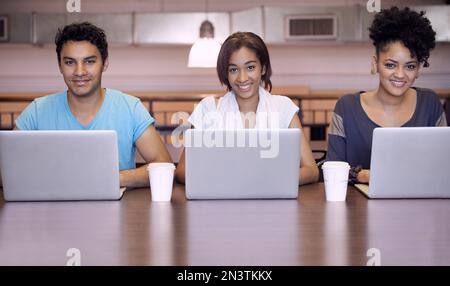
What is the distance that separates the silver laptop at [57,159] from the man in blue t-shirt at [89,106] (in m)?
0.56

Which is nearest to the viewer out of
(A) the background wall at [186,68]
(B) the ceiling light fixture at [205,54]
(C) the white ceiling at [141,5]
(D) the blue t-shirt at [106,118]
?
(D) the blue t-shirt at [106,118]

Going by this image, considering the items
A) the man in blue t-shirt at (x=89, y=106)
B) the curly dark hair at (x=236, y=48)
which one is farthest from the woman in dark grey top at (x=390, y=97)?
the man in blue t-shirt at (x=89, y=106)

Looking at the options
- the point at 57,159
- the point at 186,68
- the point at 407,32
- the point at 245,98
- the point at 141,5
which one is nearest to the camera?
the point at 57,159

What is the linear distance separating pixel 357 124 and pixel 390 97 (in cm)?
16

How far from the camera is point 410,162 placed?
1.71 metres

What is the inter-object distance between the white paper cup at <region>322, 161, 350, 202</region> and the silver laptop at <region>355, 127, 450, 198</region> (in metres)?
0.08

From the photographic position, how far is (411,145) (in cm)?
170

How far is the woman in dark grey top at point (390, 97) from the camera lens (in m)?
2.20

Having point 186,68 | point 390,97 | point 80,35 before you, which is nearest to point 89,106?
point 80,35

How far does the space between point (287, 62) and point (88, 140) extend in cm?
574

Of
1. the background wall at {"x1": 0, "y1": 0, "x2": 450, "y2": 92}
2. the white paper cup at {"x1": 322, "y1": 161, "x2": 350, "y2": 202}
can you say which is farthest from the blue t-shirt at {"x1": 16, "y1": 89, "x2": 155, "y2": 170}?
the background wall at {"x1": 0, "y1": 0, "x2": 450, "y2": 92}

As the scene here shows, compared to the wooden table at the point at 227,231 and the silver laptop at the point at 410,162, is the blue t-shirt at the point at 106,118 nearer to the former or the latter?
the wooden table at the point at 227,231

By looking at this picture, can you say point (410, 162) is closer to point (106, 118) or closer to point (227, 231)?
point (227, 231)
